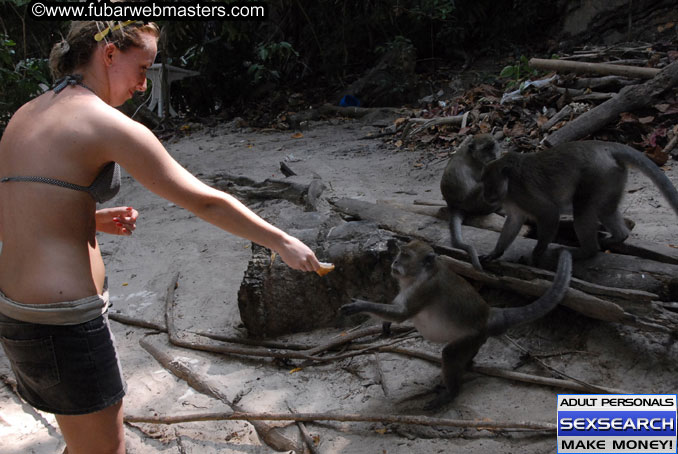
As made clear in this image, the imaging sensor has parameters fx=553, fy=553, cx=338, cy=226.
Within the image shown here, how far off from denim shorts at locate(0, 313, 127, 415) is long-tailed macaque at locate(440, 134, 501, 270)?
2648 millimetres

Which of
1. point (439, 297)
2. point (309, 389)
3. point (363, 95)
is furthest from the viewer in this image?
point (363, 95)

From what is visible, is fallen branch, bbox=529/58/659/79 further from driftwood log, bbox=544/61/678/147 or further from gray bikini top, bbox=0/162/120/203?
gray bikini top, bbox=0/162/120/203

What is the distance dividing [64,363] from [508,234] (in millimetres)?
3081

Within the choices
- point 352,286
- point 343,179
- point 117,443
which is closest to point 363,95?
point 343,179

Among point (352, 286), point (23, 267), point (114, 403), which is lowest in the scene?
point (352, 286)

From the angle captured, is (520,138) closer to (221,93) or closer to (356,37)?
(356,37)

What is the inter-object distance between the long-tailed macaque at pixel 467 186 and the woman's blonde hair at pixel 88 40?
275 centimetres

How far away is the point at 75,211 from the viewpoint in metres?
2.08

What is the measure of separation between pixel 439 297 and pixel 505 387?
0.71 m

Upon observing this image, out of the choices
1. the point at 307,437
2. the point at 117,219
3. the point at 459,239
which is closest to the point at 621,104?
the point at 459,239

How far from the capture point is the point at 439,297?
3.46m

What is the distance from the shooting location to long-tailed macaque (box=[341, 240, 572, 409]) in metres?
3.42

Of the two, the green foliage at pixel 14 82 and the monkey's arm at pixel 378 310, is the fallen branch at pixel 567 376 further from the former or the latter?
the green foliage at pixel 14 82

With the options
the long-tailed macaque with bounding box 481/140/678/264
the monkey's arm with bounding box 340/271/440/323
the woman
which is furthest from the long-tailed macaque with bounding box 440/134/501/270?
the woman
